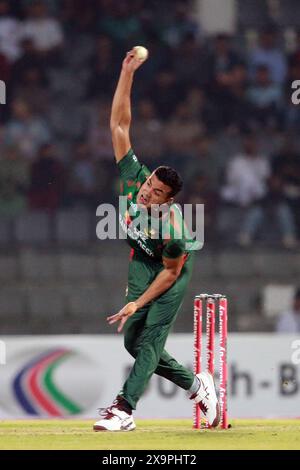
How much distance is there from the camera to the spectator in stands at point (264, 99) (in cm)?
1437

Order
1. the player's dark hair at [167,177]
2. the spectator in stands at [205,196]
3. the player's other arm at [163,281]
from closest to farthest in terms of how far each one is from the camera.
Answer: the player's dark hair at [167,177] < the player's other arm at [163,281] < the spectator in stands at [205,196]

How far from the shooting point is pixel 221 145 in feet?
45.8

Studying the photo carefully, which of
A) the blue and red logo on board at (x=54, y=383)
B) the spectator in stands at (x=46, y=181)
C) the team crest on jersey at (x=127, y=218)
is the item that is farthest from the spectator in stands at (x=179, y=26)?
Answer: the team crest on jersey at (x=127, y=218)

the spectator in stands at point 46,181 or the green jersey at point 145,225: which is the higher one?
the spectator in stands at point 46,181

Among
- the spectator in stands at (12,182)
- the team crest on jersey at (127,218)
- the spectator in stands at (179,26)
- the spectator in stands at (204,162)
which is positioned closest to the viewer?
the team crest on jersey at (127,218)

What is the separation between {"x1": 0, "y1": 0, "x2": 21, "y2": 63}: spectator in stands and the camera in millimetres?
14203

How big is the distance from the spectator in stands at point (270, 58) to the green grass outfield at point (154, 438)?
7.24 m

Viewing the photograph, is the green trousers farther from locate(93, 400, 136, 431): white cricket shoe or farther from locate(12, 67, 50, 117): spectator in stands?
locate(12, 67, 50, 117): spectator in stands

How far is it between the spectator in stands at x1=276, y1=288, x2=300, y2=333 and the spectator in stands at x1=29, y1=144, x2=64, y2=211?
2.61m

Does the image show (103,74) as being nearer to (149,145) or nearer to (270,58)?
(149,145)

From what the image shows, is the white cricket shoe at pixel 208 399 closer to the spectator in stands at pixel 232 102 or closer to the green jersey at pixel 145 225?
the green jersey at pixel 145 225

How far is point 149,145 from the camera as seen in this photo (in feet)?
44.9
